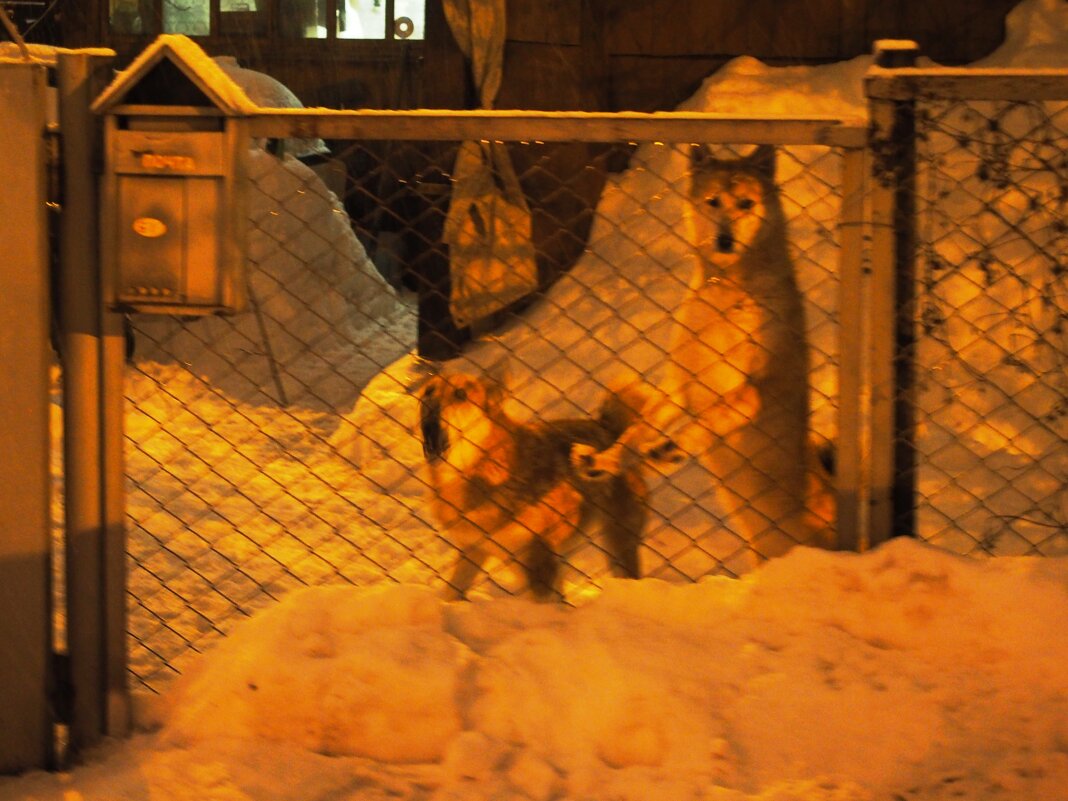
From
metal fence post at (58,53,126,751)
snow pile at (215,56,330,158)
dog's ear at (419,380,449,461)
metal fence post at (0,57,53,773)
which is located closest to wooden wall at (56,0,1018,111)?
snow pile at (215,56,330,158)

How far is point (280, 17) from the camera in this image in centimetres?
1616

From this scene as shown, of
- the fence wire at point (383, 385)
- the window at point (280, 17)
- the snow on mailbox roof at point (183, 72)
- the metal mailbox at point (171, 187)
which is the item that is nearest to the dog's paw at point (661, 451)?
the fence wire at point (383, 385)

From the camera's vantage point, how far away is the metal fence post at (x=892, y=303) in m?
3.02

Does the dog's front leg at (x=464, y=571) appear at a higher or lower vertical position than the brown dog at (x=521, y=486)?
lower

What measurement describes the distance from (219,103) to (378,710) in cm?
138

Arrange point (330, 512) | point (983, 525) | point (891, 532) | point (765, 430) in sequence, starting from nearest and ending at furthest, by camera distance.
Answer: point (891, 532) → point (765, 430) → point (983, 525) → point (330, 512)

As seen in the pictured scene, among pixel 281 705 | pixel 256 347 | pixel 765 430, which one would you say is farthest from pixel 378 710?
pixel 256 347

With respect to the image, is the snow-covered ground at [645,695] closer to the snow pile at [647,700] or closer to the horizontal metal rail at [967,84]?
the snow pile at [647,700]

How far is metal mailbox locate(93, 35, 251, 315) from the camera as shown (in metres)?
2.78

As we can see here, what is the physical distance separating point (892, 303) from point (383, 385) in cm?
527

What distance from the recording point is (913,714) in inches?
110

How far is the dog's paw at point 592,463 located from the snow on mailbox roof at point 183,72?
199 centimetres

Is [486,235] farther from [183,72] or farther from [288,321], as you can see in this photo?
[183,72]

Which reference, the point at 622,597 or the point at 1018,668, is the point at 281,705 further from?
the point at 1018,668
